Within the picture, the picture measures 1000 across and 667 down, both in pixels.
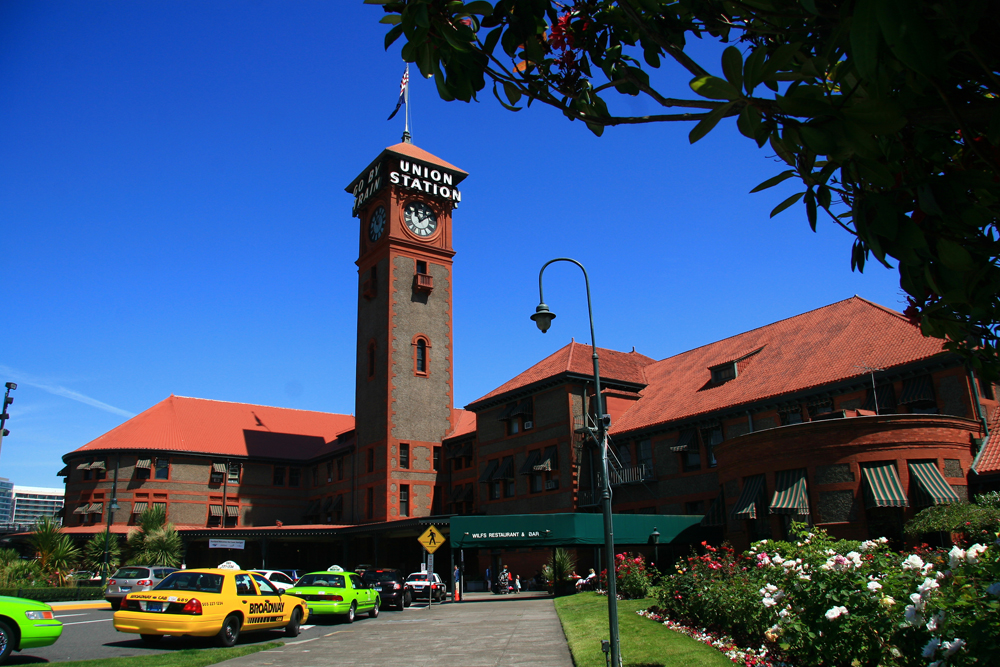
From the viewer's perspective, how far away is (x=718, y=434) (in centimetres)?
3559

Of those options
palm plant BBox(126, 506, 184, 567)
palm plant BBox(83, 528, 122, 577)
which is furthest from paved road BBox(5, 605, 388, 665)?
palm plant BBox(83, 528, 122, 577)

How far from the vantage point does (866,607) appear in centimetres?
861

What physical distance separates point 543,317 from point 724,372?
25197 millimetres

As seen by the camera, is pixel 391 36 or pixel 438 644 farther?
pixel 438 644

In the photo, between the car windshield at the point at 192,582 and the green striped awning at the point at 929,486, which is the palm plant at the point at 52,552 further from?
the green striped awning at the point at 929,486

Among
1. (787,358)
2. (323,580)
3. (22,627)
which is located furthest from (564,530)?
(22,627)

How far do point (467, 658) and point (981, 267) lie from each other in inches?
520

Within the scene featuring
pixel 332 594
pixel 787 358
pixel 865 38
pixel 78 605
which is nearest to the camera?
pixel 865 38

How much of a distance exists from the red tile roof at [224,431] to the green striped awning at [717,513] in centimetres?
4170

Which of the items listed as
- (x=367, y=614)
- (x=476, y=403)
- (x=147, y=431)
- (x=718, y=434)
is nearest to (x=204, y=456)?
(x=147, y=431)

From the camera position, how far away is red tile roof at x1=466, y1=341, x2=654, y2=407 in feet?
145

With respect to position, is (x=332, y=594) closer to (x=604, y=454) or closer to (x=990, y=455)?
(x=604, y=454)

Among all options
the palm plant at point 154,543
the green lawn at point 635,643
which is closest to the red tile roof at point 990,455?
the green lawn at point 635,643

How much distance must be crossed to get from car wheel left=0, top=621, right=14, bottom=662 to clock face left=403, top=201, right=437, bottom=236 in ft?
157
